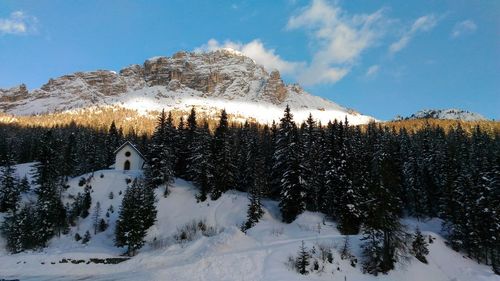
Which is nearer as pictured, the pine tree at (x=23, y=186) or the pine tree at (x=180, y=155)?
the pine tree at (x=23, y=186)

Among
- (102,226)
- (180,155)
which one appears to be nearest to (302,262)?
(102,226)

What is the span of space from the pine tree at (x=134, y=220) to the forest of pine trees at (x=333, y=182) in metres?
0.77

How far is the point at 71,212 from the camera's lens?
58.8 metres

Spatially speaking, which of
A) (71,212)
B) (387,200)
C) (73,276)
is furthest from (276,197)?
(73,276)

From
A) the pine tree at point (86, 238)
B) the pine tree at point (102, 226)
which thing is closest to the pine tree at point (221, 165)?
the pine tree at point (102, 226)

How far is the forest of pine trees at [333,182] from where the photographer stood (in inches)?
1612

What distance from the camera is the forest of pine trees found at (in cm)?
4094

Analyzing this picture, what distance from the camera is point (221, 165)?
212ft

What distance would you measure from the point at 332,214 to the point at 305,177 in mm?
6542

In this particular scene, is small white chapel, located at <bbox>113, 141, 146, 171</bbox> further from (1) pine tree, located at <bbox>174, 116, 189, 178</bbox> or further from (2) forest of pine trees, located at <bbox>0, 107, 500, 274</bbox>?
(1) pine tree, located at <bbox>174, 116, 189, 178</bbox>

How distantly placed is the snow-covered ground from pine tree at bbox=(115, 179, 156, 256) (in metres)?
1.55

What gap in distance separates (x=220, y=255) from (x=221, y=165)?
31.3 meters

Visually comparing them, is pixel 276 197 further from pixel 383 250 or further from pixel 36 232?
pixel 36 232

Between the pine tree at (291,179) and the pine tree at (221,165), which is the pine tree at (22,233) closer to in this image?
the pine tree at (221,165)
